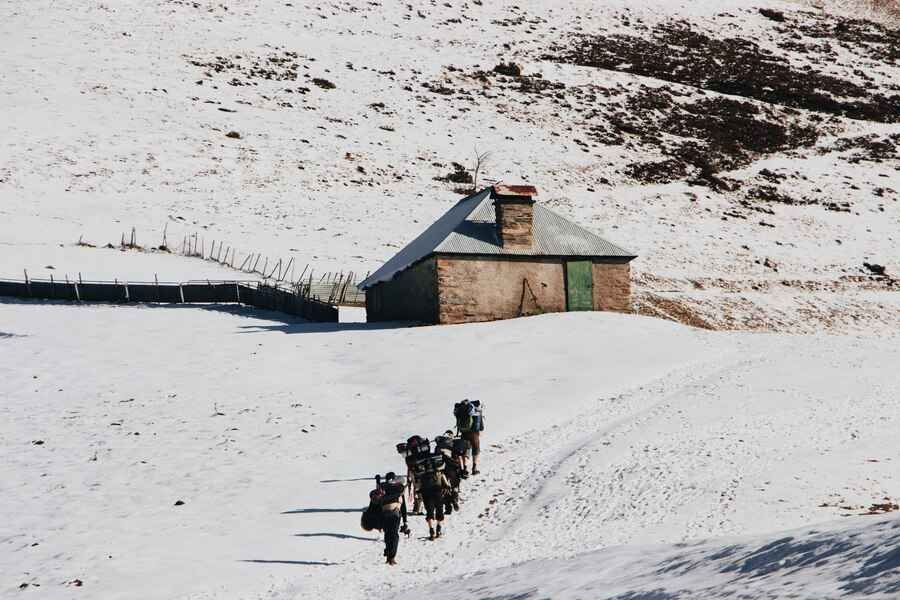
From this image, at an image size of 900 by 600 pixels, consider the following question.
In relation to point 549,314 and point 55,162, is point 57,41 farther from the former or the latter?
point 549,314

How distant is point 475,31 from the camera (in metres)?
83.8

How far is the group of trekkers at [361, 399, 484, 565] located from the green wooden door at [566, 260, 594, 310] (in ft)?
60.1

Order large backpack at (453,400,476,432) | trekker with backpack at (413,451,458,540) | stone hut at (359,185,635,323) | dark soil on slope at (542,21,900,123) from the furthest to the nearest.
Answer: dark soil on slope at (542,21,900,123), stone hut at (359,185,635,323), large backpack at (453,400,476,432), trekker with backpack at (413,451,458,540)

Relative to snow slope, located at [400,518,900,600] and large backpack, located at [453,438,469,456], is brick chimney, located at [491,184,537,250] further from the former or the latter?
snow slope, located at [400,518,900,600]

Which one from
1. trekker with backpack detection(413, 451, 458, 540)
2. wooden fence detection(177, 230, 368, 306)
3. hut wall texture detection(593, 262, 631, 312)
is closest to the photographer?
trekker with backpack detection(413, 451, 458, 540)

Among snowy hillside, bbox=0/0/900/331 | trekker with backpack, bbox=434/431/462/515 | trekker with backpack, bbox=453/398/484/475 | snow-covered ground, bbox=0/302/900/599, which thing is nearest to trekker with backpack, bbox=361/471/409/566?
snow-covered ground, bbox=0/302/900/599

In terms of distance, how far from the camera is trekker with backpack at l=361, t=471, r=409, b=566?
1369 centimetres

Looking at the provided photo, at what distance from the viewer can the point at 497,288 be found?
3459 cm

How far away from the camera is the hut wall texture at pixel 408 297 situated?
3466cm

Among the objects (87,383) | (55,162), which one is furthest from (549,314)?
(55,162)

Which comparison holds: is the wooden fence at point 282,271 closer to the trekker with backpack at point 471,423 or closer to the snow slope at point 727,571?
the trekker with backpack at point 471,423

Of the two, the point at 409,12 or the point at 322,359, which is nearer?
the point at 322,359

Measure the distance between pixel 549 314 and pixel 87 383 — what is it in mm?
14567

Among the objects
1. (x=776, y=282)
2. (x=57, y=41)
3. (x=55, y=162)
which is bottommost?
(x=776, y=282)
